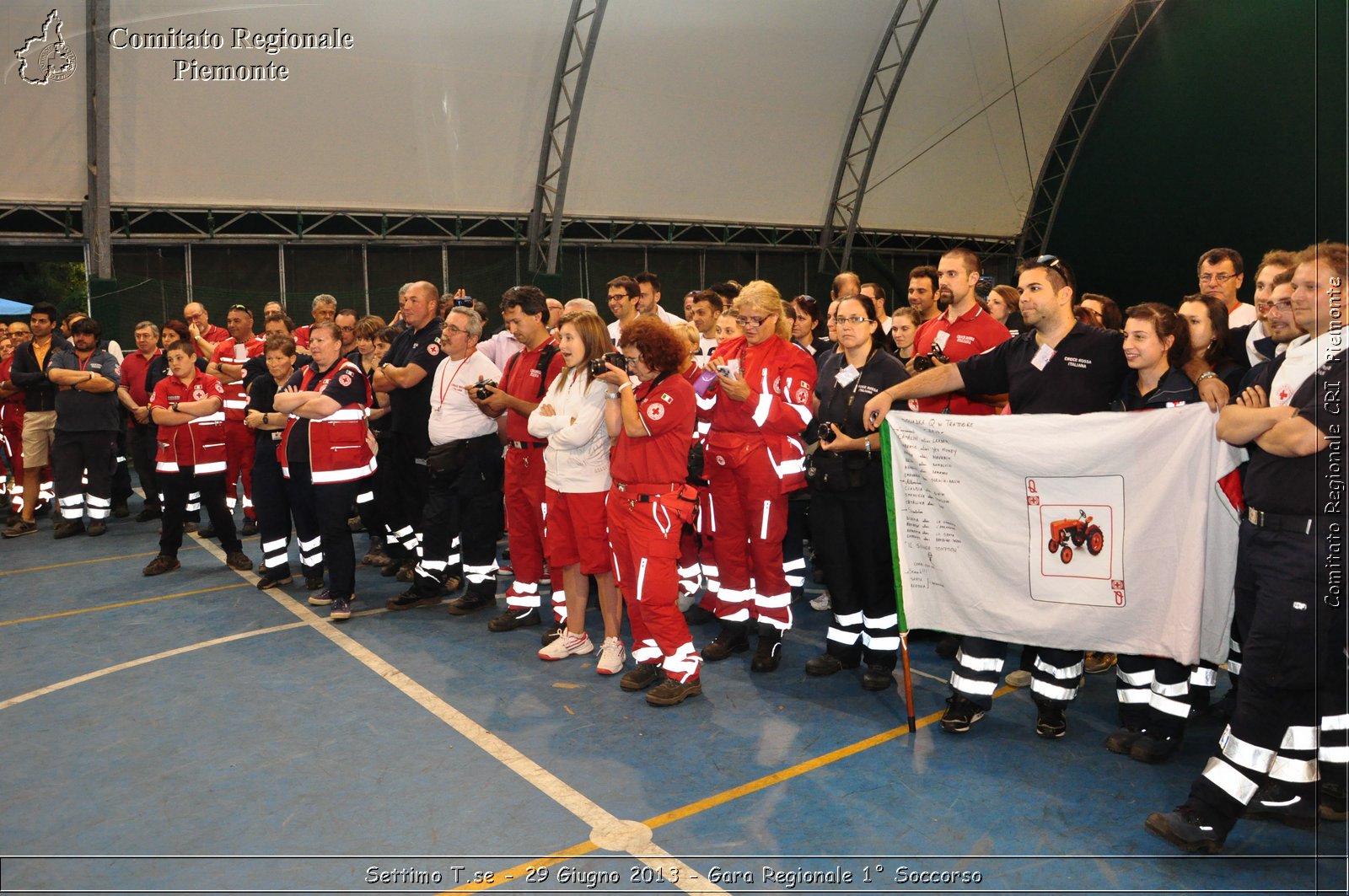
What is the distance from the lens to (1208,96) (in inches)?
791

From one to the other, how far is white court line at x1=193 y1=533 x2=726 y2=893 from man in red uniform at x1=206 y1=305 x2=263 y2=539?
3.90 meters

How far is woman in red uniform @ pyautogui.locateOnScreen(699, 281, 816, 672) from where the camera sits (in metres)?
5.63

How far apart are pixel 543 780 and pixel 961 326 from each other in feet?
13.5

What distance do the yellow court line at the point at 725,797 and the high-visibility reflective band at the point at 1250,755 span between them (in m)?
1.58

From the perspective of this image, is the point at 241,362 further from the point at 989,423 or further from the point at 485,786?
the point at 989,423

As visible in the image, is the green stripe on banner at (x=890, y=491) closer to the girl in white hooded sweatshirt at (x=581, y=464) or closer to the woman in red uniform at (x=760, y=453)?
the woman in red uniform at (x=760, y=453)

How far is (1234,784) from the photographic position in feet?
11.8

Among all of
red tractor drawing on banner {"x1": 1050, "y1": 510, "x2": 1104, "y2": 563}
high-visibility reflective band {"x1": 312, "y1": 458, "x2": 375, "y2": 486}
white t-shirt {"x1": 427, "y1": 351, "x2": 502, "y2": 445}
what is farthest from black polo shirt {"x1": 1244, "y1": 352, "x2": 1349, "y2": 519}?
high-visibility reflective band {"x1": 312, "y1": 458, "x2": 375, "y2": 486}

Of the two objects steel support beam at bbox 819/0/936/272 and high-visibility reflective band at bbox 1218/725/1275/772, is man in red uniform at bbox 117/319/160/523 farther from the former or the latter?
steel support beam at bbox 819/0/936/272

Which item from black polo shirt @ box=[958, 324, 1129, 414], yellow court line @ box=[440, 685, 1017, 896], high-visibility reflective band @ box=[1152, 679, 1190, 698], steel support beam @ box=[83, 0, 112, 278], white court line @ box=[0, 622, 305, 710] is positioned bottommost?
yellow court line @ box=[440, 685, 1017, 896]

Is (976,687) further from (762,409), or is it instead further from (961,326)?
(961,326)

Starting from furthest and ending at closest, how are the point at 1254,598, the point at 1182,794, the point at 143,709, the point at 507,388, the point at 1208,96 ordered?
the point at 1208,96 → the point at 507,388 → the point at 143,709 → the point at 1182,794 → the point at 1254,598

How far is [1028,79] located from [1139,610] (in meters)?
19.6

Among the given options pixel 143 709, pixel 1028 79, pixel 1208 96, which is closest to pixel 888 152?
pixel 1028 79
